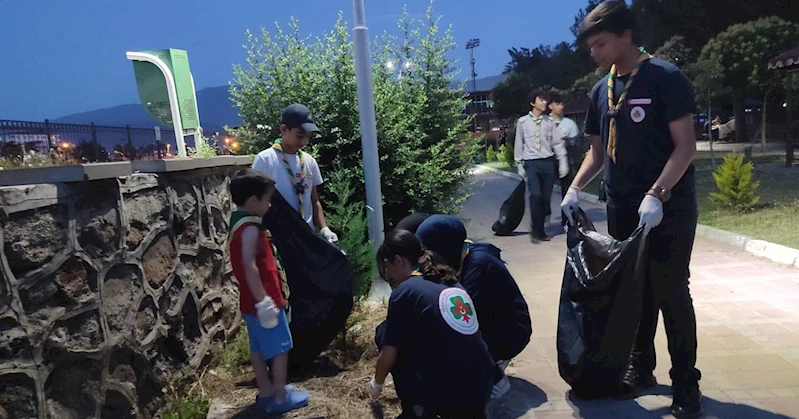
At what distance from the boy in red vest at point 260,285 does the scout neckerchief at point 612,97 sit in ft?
5.71

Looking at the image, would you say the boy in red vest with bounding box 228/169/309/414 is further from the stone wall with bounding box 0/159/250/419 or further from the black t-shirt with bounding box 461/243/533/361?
the black t-shirt with bounding box 461/243/533/361

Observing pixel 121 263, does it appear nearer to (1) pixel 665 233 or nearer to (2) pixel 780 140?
(1) pixel 665 233

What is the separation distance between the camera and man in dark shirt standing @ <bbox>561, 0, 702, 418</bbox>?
111 inches

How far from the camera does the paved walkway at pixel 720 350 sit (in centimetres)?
311

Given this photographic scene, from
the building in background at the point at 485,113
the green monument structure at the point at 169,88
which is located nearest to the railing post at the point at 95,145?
the green monument structure at the point at 169,88

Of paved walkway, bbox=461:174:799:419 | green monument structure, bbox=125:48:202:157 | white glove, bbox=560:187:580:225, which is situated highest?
green monument structure, bbox=125:48:202:157

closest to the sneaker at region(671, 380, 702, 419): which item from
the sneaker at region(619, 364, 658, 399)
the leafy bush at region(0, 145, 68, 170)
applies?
the sneaker at region(619, 364, 658, 399)

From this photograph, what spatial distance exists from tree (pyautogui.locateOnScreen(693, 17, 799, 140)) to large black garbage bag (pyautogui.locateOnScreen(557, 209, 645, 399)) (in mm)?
20726

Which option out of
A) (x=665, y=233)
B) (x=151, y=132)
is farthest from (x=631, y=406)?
(x=151, y=132)

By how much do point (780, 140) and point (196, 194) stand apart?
27.2 metres

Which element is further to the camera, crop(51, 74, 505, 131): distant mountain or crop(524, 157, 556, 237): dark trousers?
crop(51, 74, 505, 131): distant mountain

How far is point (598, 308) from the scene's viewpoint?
2.96 meters

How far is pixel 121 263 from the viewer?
284cm

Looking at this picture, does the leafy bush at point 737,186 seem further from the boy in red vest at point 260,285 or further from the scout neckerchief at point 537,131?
the boy in red vest at point 260,285
